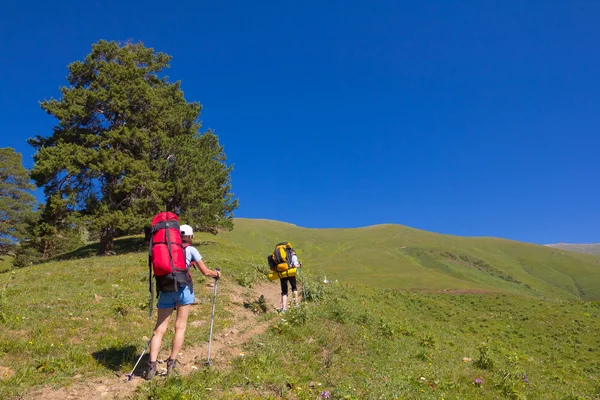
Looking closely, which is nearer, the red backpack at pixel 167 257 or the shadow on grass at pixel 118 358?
the red backpack at pixel 167 257

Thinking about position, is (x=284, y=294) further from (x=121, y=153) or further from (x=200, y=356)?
(x=121, y=153)

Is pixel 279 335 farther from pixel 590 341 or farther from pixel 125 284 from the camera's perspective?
pixel 590 341

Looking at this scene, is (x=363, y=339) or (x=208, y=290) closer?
(x=363, y=339)

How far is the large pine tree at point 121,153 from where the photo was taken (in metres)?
27.7

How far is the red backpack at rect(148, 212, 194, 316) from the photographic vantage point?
6.93 metres

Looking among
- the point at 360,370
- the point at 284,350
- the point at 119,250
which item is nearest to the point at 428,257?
the point at 119,250

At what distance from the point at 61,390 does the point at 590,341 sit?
30.2m

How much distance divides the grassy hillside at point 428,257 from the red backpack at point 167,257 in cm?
6069

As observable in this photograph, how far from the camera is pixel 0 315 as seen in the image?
31.6ft

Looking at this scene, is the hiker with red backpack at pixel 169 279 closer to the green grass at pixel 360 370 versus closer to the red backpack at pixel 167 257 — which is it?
the red backpack at pixel 167 257

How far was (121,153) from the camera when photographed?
2873cm

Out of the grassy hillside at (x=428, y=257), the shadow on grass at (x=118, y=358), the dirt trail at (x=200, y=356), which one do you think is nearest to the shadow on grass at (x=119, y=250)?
the dirt trail at (x=200, y=356)

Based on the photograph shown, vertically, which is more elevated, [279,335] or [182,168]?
[182,168]

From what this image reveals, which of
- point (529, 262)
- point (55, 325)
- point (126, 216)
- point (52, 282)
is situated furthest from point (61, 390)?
point (529, 262)
